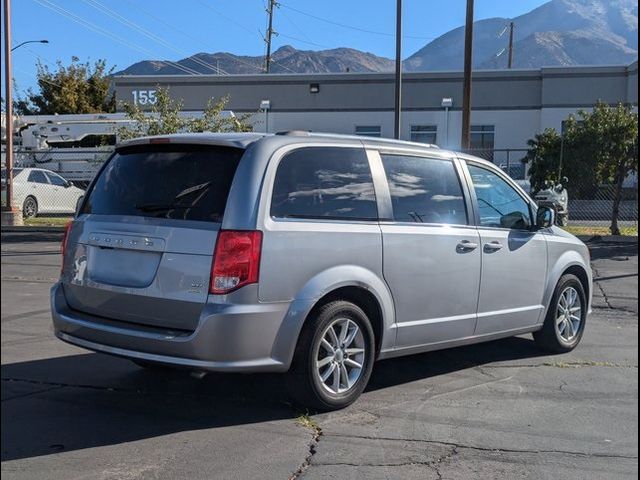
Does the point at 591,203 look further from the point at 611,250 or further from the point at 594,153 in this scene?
the point at 611,250

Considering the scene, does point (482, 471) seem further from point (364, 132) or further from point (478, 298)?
point (364, 132)

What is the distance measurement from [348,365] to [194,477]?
1.54 m

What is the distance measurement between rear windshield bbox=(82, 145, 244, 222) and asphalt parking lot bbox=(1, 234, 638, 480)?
40.2 inches

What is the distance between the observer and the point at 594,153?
16188mm

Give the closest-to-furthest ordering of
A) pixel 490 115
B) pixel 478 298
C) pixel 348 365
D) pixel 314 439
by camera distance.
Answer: pixel 314 439 → pixel 348 365 → pixel 478 298 → pixel 490 115

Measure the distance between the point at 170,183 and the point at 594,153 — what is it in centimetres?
1406

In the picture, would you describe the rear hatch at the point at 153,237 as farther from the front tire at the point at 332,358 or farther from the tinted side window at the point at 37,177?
the tinted side window at the point at 37,177

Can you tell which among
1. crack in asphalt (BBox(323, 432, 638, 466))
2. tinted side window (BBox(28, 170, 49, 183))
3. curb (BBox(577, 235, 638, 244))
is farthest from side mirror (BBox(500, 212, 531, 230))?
tinted side window (BBox(28, 170, 49, 183))

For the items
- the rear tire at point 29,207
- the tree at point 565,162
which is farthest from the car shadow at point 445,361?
the rear tire at point 29,207

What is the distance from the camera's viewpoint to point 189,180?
4.52 meters

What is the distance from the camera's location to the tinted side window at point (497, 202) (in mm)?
5859

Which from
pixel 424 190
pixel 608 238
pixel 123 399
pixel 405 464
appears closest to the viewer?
pixel 405 464

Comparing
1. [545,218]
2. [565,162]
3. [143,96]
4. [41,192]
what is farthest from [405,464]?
[143,96]

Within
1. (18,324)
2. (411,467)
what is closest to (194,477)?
(411,467)
